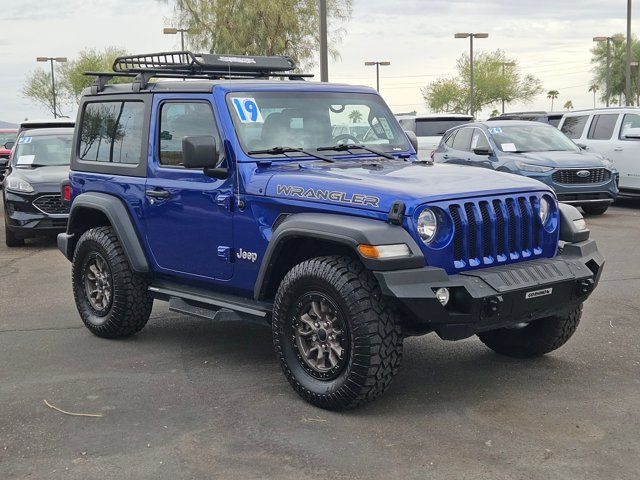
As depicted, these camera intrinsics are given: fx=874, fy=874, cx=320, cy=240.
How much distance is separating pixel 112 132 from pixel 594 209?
10224mm

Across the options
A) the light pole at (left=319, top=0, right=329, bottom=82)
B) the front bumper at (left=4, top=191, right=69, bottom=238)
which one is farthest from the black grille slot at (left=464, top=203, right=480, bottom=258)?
the light pole at (left=319, top=0, right=329, bottom=82)

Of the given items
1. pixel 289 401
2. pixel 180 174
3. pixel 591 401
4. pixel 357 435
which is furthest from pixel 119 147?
pixel 591 401

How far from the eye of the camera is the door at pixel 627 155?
1552cm

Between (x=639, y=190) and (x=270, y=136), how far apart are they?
11455mm

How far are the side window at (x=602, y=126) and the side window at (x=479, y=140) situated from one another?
2.76 m

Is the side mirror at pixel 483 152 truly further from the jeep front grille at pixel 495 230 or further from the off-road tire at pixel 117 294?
the jeep front grille at pixel 495 230

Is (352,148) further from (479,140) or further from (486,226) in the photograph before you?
(479,140)

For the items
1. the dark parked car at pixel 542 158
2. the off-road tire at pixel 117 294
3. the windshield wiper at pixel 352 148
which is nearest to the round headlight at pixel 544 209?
the windshield wiper at pixel 352 148

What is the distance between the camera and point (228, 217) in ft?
18.4

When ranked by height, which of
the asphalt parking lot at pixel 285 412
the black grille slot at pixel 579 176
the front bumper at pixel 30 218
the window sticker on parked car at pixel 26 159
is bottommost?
the asphalt parking lot at pixel 285 412

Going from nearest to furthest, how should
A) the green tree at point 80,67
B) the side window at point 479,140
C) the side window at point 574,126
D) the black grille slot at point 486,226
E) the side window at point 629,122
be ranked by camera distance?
the black grille slot at point 486,226
the side window at point 479,140
the side window at point 629,122
the side window at point 574,126
the green tree at point 80,67

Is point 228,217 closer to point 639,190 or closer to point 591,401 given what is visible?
point 591,401

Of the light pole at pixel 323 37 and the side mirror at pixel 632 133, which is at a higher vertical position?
the light pole at pixel 323 37

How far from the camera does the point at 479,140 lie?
15.1 metres
